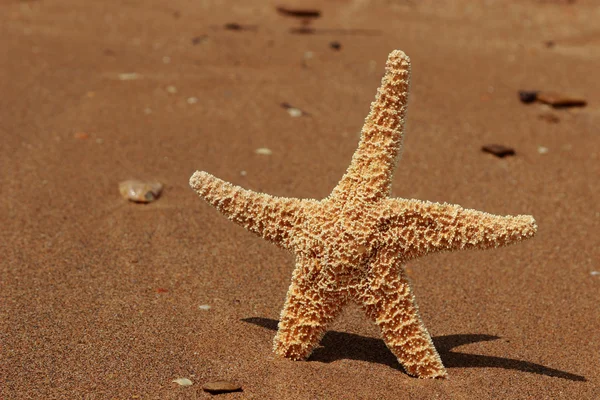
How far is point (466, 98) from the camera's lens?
26.3 ft

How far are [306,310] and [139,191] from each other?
2321mm

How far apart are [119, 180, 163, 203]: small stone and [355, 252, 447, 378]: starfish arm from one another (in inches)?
94.3

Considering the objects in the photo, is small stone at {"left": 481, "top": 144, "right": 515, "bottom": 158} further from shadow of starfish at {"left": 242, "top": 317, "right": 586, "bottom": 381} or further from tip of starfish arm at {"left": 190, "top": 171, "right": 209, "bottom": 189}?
tip of starfish arm at {"left": 190, "top": 171, "right": 209, "bottom": 189}

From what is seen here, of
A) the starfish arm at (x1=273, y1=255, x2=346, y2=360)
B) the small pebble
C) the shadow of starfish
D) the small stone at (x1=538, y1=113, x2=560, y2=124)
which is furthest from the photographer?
the small pebble

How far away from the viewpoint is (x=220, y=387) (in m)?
3.42

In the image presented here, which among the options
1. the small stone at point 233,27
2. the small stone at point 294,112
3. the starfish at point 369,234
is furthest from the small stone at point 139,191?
the small stone at point 233,27

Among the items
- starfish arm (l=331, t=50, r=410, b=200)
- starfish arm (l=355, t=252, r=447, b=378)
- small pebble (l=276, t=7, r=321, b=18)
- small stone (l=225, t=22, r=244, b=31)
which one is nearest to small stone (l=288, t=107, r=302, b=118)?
small stone (l=225, t=22, r=244, b=31)

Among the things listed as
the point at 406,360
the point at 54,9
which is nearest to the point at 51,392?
the point at 406,360

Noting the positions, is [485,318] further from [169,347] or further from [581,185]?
[581,185]

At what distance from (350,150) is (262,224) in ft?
10.7

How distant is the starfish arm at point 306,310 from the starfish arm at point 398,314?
0.47ft

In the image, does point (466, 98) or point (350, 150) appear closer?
point (350, 150)

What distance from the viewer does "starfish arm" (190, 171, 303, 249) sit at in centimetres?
361

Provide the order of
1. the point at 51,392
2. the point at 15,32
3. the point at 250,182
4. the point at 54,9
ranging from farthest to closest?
1. the point at 54,9
2. the point at 15,32
3. the point at 250,182
4. the point at 51,392
